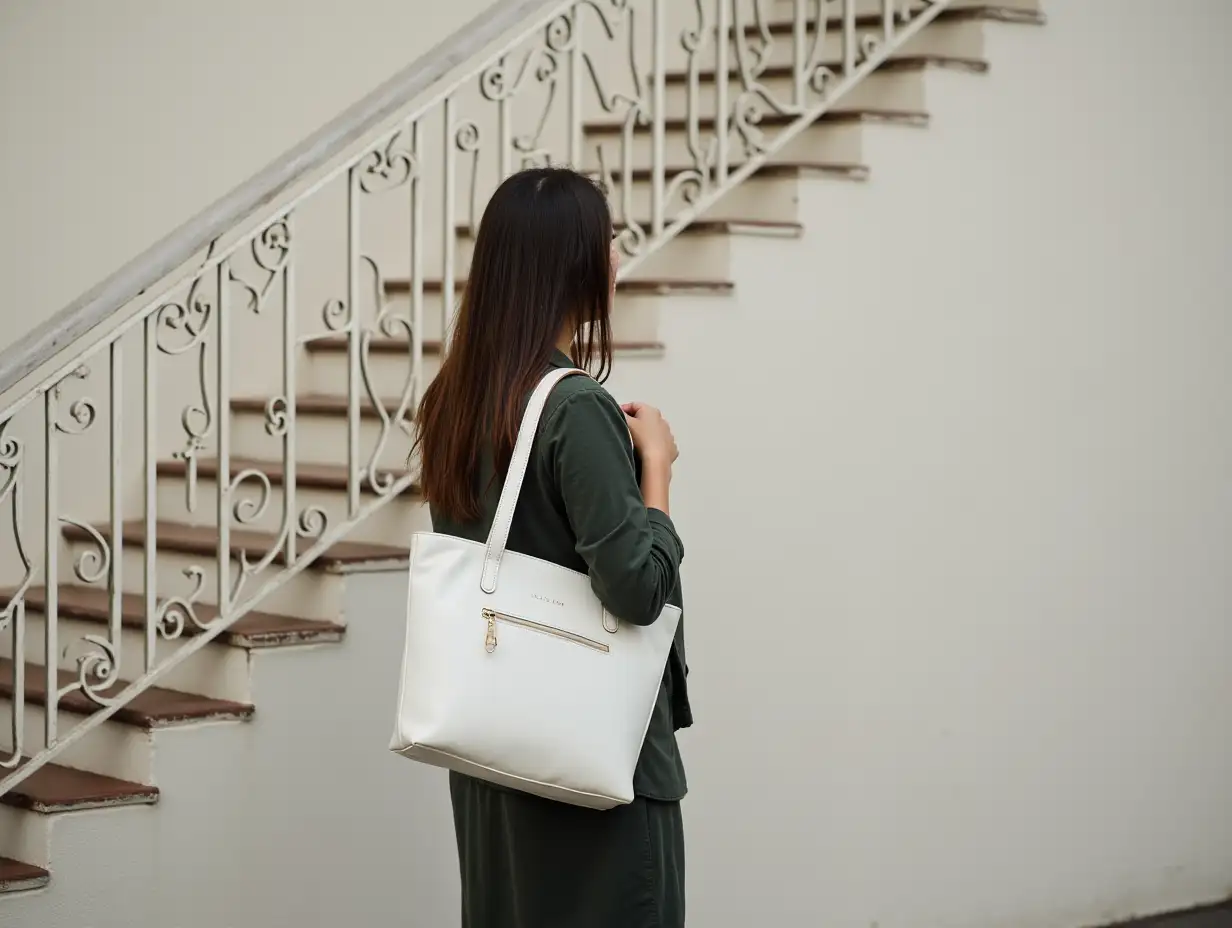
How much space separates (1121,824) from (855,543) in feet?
4.75

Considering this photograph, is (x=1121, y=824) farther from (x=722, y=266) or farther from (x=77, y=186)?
(x=77, y=186)

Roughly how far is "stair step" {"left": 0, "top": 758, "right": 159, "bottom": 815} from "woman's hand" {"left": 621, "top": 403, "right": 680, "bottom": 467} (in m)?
1.65

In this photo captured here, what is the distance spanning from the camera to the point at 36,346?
353 centimetres

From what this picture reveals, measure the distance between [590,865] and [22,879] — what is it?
60.9 inches

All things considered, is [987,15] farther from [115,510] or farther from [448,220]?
[115,510]

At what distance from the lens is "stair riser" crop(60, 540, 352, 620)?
4.04 m

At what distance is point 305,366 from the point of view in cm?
529

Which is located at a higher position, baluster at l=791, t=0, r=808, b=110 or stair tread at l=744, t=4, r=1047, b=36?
stair tread at l=744, t=4, r=1047, b=36

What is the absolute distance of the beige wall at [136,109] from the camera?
4.98 meters

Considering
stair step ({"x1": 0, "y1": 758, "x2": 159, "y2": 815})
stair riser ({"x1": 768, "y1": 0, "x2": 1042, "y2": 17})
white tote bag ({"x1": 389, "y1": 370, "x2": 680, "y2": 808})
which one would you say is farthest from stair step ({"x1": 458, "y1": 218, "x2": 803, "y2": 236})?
white tote bag ({"x1": 389, "y1": 370, "x2": 680, "y2": 808})

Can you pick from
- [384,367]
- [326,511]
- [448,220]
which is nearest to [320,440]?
[384,367]

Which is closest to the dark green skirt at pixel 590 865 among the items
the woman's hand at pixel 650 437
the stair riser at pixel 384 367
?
the woman's hand at pixel 650 437

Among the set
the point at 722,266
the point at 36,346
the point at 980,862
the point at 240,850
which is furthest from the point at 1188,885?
the point at 36,346

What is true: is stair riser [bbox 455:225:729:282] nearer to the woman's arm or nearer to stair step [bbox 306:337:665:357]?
stair step [bbox 306:337:665:357]
